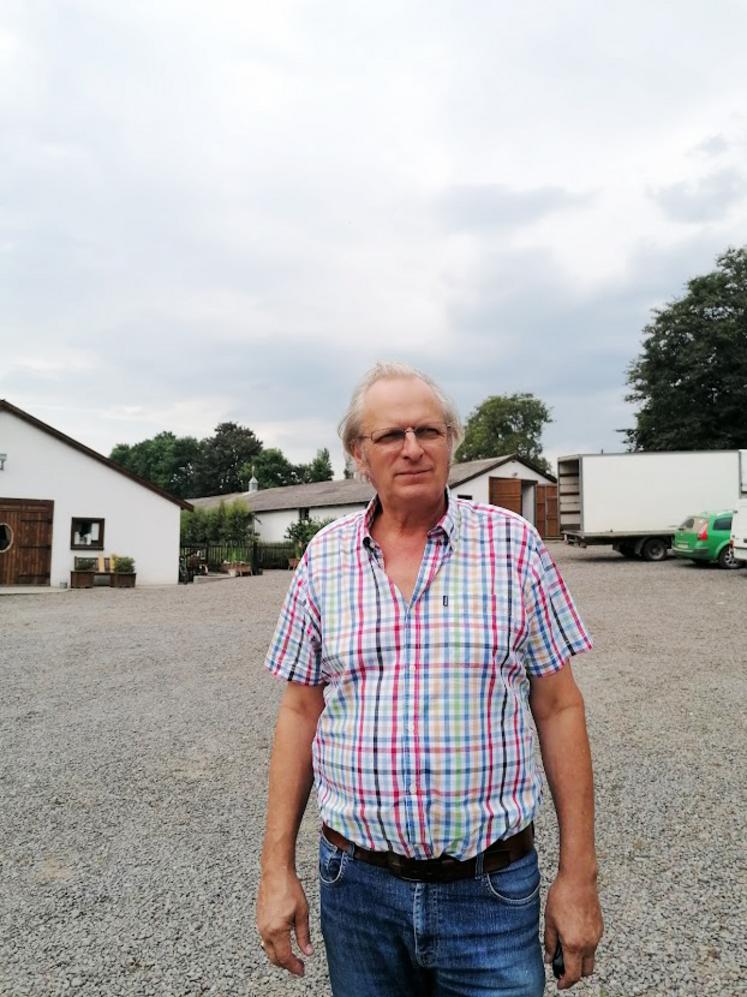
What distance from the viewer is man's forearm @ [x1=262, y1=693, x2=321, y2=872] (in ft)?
5.50

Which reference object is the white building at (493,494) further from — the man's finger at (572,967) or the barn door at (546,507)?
the man's finger at (572,967)

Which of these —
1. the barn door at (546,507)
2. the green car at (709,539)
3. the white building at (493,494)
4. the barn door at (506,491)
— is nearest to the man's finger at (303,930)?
the green car at (709,539)

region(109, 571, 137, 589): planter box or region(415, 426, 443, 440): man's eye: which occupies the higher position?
region(415, 426, 443, 440): man's eye

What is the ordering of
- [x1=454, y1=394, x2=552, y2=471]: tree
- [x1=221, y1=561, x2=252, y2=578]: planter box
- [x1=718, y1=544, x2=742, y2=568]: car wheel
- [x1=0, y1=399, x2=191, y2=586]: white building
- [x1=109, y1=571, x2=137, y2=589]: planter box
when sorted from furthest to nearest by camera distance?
[x1=454, y1=394, x2=552, y2=471]: tree, [x1=221, y1=561, x2=252, y2=578]: planter box, [x1=109, y1=571, x2=137, y2=589]: planter box, [x1=0, y1=399, x2=191, y2=586]: white building, [x1=718, y1=544, x2=742, y2=568]: car wheel

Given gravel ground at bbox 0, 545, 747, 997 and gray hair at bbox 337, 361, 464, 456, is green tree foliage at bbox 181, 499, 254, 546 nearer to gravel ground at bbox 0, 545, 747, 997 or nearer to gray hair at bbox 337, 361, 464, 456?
gravel ground at bbox 0, 545, 747, 997

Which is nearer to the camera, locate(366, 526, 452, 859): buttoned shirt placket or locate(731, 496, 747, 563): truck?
locate(366, 526, 452, 859): buttoned shirt placket

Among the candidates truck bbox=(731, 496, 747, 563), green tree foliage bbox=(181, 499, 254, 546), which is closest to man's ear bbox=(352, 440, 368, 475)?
truck bbox=(731, 496, 747, 563)

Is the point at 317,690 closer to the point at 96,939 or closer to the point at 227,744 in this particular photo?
the point at 96,939

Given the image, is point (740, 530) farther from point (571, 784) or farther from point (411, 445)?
point (411, 445)

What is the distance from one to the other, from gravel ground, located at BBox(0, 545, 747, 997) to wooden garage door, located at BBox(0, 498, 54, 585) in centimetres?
1088

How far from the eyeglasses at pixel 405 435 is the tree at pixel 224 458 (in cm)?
7771

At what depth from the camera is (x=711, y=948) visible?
2.89 metres

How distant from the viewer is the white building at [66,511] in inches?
771

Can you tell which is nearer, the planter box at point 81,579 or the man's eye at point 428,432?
the man's eye at point 428,432
